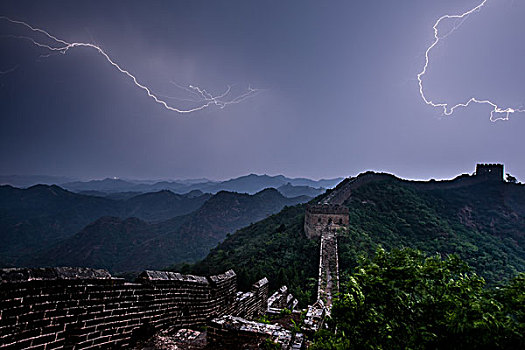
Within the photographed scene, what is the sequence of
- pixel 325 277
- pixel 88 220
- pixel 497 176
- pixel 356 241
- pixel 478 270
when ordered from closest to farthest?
pixel 325 277 → pixel 356 241 → pixel 478 270 → pixel 497 176 → pixel 88 220

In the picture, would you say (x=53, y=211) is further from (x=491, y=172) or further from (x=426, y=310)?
(x=491, y=172)

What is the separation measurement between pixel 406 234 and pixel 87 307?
3359cm

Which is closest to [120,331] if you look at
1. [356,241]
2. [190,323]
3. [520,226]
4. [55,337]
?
[55,337]

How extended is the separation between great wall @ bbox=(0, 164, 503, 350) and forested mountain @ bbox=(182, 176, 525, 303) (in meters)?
10.0

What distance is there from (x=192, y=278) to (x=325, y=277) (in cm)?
1416

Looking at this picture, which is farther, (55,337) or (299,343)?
(299,343)

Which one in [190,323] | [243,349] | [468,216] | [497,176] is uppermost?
[497,176]

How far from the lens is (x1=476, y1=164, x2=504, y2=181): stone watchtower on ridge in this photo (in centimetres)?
4943

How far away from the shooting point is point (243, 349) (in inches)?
174

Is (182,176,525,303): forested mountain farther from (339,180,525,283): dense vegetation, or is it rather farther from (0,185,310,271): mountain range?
(0,185,310,271): mountain range

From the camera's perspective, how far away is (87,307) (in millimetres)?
3928

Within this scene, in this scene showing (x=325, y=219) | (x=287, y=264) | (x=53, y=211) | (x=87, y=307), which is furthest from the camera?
(x=53, y=211)

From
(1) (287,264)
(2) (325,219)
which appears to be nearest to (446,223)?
(2) (325,219)

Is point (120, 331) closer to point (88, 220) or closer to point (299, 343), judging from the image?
point (299, 343)
